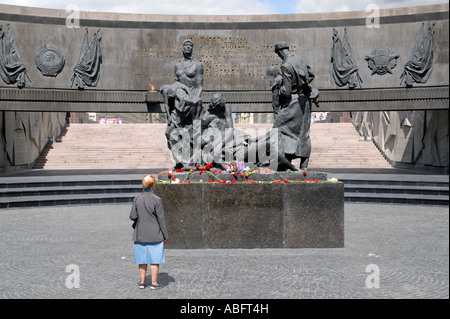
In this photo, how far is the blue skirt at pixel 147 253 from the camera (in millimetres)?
5297

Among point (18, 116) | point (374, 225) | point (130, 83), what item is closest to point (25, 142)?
point (18, 116)

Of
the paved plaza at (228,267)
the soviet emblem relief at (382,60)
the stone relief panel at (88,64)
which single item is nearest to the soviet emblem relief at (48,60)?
the stone relief panel at (88,64)

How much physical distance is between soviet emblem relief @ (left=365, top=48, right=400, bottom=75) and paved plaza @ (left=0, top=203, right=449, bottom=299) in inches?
395

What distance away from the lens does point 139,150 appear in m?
24.3

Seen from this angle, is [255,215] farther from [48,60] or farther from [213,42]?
[48,60]

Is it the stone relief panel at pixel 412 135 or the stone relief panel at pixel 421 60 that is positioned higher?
the stone relief panel at pixel 421 60

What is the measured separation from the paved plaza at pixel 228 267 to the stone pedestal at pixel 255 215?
0.73ft

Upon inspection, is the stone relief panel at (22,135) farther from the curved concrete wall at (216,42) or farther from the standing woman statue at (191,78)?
the standing woman statue at (191,78)

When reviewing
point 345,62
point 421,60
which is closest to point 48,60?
point 345,62

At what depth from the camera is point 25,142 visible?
23.0 metres

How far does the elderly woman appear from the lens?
5230mm

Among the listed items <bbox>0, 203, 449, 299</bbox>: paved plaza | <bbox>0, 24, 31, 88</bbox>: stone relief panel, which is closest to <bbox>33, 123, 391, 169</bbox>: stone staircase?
<bbox>0, 24, 31, 88</bbox>: stone relief panel

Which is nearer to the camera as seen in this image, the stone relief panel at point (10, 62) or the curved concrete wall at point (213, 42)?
the stone relief panel at point (10, 62)

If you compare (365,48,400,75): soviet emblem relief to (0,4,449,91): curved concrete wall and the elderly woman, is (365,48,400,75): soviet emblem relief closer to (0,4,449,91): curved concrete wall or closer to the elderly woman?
(0,4,449,91): curved concrete wall
